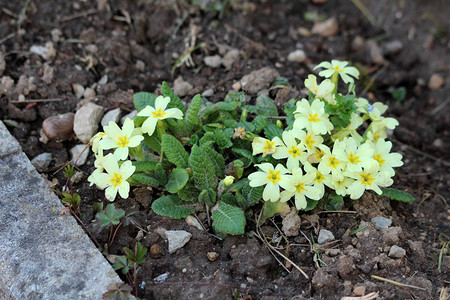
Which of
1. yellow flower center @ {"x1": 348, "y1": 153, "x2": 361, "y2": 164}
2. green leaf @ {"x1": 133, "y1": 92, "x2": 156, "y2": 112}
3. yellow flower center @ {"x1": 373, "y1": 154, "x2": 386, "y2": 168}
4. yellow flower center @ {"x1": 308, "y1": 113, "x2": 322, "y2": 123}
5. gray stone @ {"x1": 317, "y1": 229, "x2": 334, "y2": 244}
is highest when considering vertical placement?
yellow flower center @ {"x1": 308, "y1": 113, "x2": 322, "y2": 123}

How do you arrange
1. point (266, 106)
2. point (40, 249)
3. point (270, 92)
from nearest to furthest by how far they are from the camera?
1. point (40, 249)
2. point (266, 106)
3. point (270, 92)

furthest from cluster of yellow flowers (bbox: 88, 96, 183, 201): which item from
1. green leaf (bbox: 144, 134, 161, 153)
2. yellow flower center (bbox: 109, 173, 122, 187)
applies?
green leaf (bbox: 144, 134, 161, 153)

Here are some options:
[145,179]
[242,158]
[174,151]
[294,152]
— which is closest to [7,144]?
[145,179]

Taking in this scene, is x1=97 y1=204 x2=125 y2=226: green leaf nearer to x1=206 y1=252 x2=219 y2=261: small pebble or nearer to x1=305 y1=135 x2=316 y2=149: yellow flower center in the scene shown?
x1=206 y1=252 x2=219 y2=261: small pebble

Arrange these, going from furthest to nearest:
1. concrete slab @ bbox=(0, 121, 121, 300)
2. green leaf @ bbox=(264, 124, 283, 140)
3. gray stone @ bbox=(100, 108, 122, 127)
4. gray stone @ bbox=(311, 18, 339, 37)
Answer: gray stone @ bbox=(311, 18, 339, 37) → gray stone @ bbox=(100, 108, 122, 127) → green leaf @ bbox=(264, 124, 283, 140) → concrete slab @ bbox=(0, 121, 121, 300)

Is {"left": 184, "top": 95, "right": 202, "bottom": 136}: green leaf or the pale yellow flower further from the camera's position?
{"left": 184, "top": 95, "right": 202, "bottom": 136}: green leaf

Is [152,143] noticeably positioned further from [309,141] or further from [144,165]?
[309,141]

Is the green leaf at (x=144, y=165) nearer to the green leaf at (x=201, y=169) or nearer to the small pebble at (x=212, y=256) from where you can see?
the green leaf at (x=201, y=169)

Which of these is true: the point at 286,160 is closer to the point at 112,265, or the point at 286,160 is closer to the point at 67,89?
the point at 112,265
